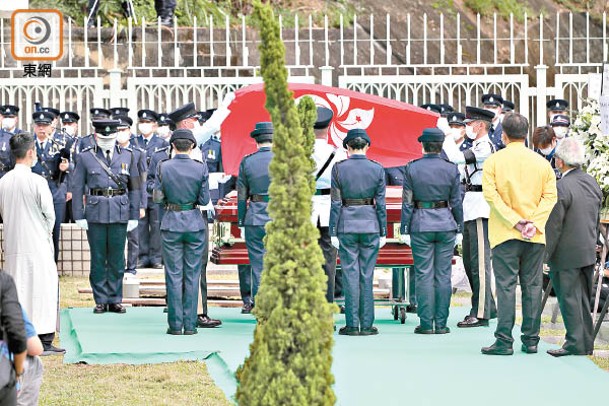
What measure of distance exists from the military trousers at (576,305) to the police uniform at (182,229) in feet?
9.85

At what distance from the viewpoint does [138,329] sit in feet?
37.7

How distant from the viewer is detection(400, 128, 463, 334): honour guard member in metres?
11.0

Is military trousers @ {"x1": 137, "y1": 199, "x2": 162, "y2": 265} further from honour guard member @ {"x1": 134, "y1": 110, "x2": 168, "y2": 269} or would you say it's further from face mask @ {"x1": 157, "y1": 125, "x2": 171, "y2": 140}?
face mask @ {"x1": 157, "y1": 125, "x2": 171, "y2": 140}

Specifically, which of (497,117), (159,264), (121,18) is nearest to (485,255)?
(497,117)

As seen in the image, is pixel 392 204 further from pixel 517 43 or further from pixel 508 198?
pixel 517 43

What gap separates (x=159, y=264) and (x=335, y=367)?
274 inches

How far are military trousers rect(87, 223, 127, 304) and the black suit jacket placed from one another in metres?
4.46

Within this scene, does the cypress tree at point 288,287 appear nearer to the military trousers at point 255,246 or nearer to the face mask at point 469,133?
the military trousers at point 255,246

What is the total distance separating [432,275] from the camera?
1110 cm

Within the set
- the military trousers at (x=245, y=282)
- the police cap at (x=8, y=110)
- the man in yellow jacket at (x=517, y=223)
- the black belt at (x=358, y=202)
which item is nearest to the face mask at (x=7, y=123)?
the police cap at (x=8, y=110)

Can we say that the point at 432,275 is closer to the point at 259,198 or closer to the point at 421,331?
the point at 421,331

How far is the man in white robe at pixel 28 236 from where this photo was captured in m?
9.66

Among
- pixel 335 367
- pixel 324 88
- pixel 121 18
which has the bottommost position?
pixel 335 367

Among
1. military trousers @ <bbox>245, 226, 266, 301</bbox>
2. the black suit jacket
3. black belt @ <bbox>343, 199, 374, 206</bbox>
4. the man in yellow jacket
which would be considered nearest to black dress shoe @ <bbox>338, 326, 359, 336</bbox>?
military trousers @ <bbox>245, 226, 266, 301</bbox>
